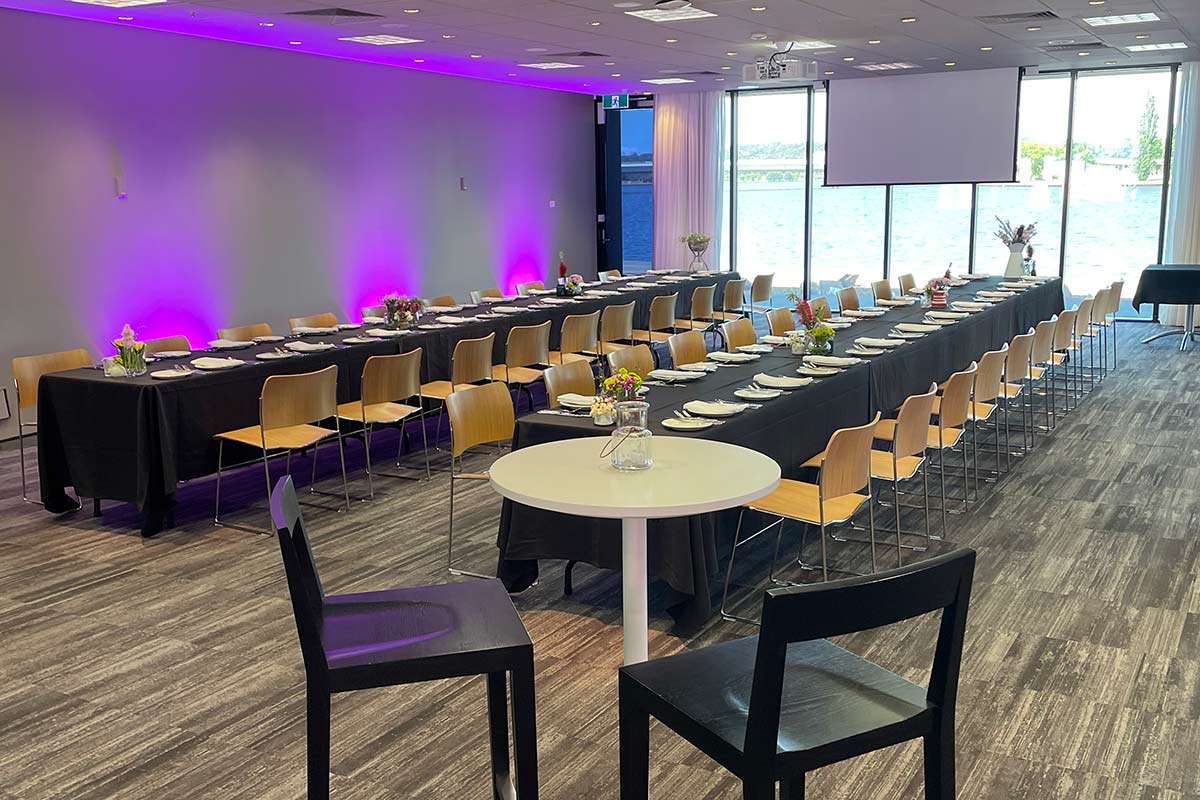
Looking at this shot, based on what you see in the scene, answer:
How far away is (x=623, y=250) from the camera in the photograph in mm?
16609

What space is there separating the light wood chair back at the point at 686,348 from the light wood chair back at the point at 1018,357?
2078 mm

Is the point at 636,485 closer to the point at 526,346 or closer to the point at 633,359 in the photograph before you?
the point at 633,359

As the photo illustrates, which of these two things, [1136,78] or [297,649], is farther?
[1136,78]

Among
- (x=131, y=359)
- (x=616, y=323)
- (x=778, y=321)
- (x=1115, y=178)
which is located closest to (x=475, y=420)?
(x=131, y=359)

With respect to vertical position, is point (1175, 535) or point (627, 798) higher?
point (627, 798)

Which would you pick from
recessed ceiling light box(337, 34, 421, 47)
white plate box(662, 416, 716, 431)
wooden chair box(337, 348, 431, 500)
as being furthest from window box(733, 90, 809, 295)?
white plate box(662, 416, 716, 431)

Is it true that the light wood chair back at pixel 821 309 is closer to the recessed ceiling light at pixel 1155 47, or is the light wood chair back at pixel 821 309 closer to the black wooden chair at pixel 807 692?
the black wooden chair at pixel 807 692

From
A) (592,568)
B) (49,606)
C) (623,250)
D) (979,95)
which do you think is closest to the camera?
(49,606)

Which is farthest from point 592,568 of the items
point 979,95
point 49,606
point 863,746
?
point 979,95

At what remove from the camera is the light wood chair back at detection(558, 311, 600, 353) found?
28.8 feet

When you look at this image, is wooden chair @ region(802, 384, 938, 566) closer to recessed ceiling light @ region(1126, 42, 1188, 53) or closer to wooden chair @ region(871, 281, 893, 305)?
wooden chair @ region(871, 281, 893, 305)

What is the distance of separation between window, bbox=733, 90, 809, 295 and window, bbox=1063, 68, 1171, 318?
12.0 feet

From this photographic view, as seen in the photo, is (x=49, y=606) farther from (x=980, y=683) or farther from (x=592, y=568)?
(x=980, y=683)

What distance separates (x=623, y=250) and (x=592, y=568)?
11.6 metres
